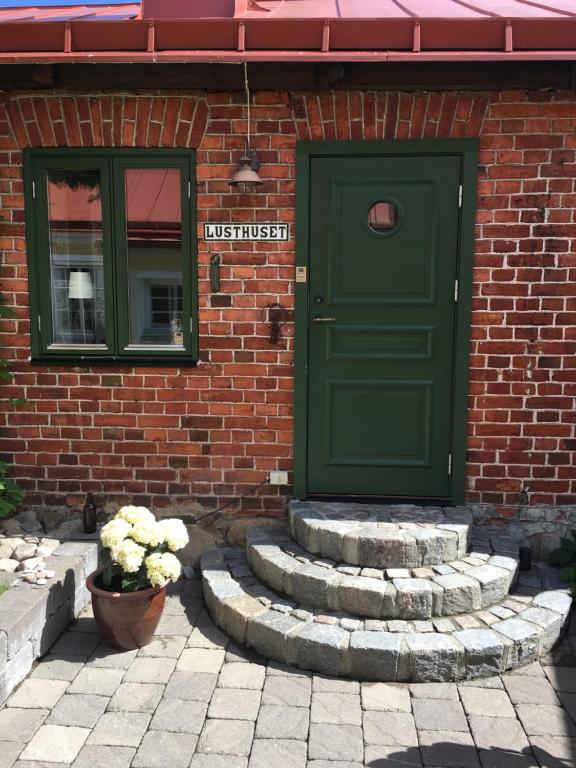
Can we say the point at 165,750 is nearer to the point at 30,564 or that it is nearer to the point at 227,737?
the point at 227,737

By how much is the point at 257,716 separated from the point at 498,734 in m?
1.10

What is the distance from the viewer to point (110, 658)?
3.41 meters

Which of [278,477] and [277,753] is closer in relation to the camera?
[277,753]

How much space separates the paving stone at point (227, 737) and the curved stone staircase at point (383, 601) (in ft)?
1.76

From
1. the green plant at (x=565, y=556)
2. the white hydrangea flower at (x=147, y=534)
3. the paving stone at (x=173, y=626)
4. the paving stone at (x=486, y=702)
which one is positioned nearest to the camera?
the paving stone at (x=486, y=702)

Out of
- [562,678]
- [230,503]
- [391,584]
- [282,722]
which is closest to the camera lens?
[282,722]

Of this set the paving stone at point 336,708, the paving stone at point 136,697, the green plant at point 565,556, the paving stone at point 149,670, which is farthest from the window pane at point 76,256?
the green plant at point 565,556

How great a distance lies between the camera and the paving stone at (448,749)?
2.67 m

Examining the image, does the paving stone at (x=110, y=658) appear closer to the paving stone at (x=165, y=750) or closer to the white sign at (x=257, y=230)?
the paving stone at (x=165, y=750)

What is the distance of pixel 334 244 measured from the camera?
4.27 metres

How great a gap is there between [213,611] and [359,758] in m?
1.34

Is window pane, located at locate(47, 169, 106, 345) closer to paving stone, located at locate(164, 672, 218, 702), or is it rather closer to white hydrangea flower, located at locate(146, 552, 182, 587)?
white hydrangea flower, located at locate(146, 552, 182, 587)

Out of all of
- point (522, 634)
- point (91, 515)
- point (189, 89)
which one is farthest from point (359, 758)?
point (189, 89)

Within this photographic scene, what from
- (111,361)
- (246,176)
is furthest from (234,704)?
(246,176)
